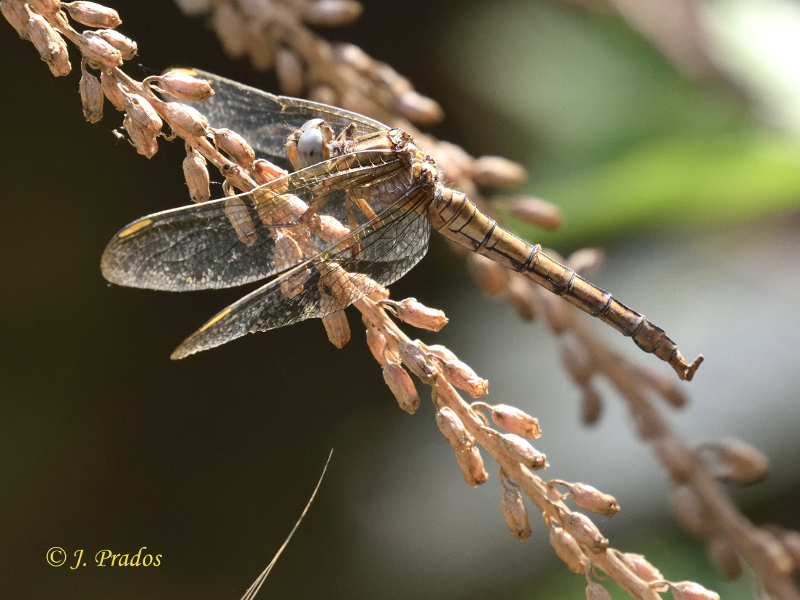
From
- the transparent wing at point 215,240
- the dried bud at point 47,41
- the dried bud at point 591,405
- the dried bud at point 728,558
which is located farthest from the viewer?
the dried bud at point 591,405

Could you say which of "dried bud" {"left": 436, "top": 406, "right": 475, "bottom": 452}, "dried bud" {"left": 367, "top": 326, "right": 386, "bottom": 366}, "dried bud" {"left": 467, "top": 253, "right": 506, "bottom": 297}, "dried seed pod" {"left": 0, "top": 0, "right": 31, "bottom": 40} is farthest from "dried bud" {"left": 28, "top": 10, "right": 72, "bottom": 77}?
"dried bud" {"left": 467, "top": 253, "right": 506, "bottom": 297}

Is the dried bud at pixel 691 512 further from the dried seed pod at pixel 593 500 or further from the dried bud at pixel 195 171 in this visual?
the dried bud at pixel 195 171

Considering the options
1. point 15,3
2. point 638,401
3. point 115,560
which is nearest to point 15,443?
point 115,560

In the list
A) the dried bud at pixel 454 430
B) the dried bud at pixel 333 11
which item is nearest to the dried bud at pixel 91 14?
the dried bud at pixel 333 11

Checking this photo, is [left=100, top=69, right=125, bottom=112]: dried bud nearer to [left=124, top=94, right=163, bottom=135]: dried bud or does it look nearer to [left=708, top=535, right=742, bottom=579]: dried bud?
[left=124, top=94, right=163, bottom=135]: dried bud

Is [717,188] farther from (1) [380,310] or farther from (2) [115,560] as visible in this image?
(2) [115,560]

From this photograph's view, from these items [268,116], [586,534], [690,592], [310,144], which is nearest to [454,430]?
[586,534]

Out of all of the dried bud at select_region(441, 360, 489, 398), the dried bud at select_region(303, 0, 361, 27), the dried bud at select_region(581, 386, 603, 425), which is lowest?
the dried bud at select_region(441, 360, 489, 398)
